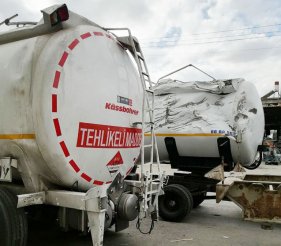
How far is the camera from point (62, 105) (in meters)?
3.41

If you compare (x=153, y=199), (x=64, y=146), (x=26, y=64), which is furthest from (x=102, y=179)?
(x=26, y=64)

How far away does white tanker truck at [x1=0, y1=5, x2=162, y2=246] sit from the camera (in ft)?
10.9

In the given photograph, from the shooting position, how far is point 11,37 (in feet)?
12.4

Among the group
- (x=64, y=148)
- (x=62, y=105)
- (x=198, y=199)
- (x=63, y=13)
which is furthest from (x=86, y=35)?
(x=198, y=199)

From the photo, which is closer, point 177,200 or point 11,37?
point 11,37

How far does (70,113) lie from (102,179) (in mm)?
885

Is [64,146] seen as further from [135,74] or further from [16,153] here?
[135,74]

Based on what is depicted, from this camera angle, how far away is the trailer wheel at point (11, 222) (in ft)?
10.7

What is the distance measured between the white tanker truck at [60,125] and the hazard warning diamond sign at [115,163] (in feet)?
0.07

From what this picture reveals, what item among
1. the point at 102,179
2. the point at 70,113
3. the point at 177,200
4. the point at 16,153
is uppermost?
the point at 70,113

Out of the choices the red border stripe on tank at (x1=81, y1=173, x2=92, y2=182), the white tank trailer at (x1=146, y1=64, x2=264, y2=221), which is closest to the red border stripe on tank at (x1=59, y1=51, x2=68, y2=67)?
the red border stripe on tank at (x1=81, y1=173, x2=92, y2=182)

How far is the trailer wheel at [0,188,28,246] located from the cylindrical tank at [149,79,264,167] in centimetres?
392

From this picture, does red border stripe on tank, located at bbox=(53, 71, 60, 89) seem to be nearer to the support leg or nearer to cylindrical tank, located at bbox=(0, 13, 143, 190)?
cylindrical tank, located at bbox=(0, 13, 143, 190)

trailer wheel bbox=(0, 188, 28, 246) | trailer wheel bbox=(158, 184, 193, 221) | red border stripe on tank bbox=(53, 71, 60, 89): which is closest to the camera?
trailer wheel bbox=(0, 188, 28, 246)
